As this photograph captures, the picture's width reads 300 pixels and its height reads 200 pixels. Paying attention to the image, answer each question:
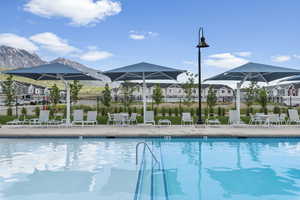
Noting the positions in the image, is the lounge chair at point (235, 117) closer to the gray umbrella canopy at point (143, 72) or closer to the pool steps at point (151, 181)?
the gray umbrella canopy at point (143, 72)

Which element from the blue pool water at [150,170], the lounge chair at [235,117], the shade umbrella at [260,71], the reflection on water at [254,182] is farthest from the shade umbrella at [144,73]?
the reflection on water at [254,182]

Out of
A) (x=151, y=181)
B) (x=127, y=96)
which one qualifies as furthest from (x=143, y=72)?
(x=127, y=96)

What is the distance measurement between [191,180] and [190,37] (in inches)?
691

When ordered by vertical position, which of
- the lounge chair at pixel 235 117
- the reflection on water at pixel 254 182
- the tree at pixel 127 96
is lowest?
the reflection on water at pixel 254 182

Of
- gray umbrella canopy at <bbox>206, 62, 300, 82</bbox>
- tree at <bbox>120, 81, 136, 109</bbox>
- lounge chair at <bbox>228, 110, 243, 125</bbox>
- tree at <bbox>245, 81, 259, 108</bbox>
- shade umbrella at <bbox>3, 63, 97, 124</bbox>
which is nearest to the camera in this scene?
gray umbrella canopy at <bbox>206, 62, 300, 82</bbox>

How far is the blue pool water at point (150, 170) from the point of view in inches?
182

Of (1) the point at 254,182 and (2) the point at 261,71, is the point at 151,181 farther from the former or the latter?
(2) the point at 261,71

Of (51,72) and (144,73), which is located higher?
(144,73)

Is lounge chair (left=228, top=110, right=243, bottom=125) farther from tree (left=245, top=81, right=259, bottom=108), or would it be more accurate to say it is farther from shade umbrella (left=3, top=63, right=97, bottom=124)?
tree (left=245, top=81, right=259, bottom=108)

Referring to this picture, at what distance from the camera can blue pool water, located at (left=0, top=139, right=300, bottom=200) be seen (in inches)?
182

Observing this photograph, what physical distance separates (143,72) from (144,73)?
89cm

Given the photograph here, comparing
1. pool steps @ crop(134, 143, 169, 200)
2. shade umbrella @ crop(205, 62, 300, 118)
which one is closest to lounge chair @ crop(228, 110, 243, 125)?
shade umbrella @ crop(205, 62, 300, 118)

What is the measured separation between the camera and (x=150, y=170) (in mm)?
5945

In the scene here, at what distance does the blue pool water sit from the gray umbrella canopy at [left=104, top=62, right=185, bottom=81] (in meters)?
3.19
